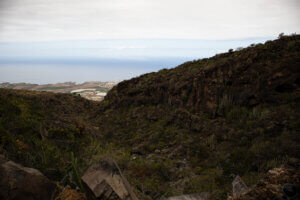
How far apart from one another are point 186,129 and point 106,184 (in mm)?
5942

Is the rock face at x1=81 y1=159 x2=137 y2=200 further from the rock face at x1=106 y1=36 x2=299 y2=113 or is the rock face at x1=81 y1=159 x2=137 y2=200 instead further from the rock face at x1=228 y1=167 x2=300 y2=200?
the rock face at x1=106 y1=36 x2=299 y2=113

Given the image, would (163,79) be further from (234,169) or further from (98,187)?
(98,187)

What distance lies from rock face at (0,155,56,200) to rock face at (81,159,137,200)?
1.54ft

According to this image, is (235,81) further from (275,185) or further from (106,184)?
(106,184)

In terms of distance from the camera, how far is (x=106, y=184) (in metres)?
2.68

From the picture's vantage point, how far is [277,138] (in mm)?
5898

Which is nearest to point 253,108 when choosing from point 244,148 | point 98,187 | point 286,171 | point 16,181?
point 244,148

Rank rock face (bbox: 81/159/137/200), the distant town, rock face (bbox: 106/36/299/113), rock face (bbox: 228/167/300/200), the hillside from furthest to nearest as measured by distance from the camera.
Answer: the distant town, rock face (bbox: 106/36/299/113), the hillside, rock face (bbox: 81/159/137/200), rock face (bbox: 228/167/300/200)

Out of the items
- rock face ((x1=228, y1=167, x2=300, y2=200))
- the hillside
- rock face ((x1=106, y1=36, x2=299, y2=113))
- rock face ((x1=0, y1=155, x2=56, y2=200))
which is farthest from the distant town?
rock face ((x1=228, y1=167, x2=300, y2=200))

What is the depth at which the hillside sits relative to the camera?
4.02 m

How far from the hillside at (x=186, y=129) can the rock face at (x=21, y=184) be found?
1.52 ft

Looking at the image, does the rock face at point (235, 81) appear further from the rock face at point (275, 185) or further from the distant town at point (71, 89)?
the distant town at point (71, 89)

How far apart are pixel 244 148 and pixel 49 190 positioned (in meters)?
5.27

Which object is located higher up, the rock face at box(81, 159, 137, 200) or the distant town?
the distant town
